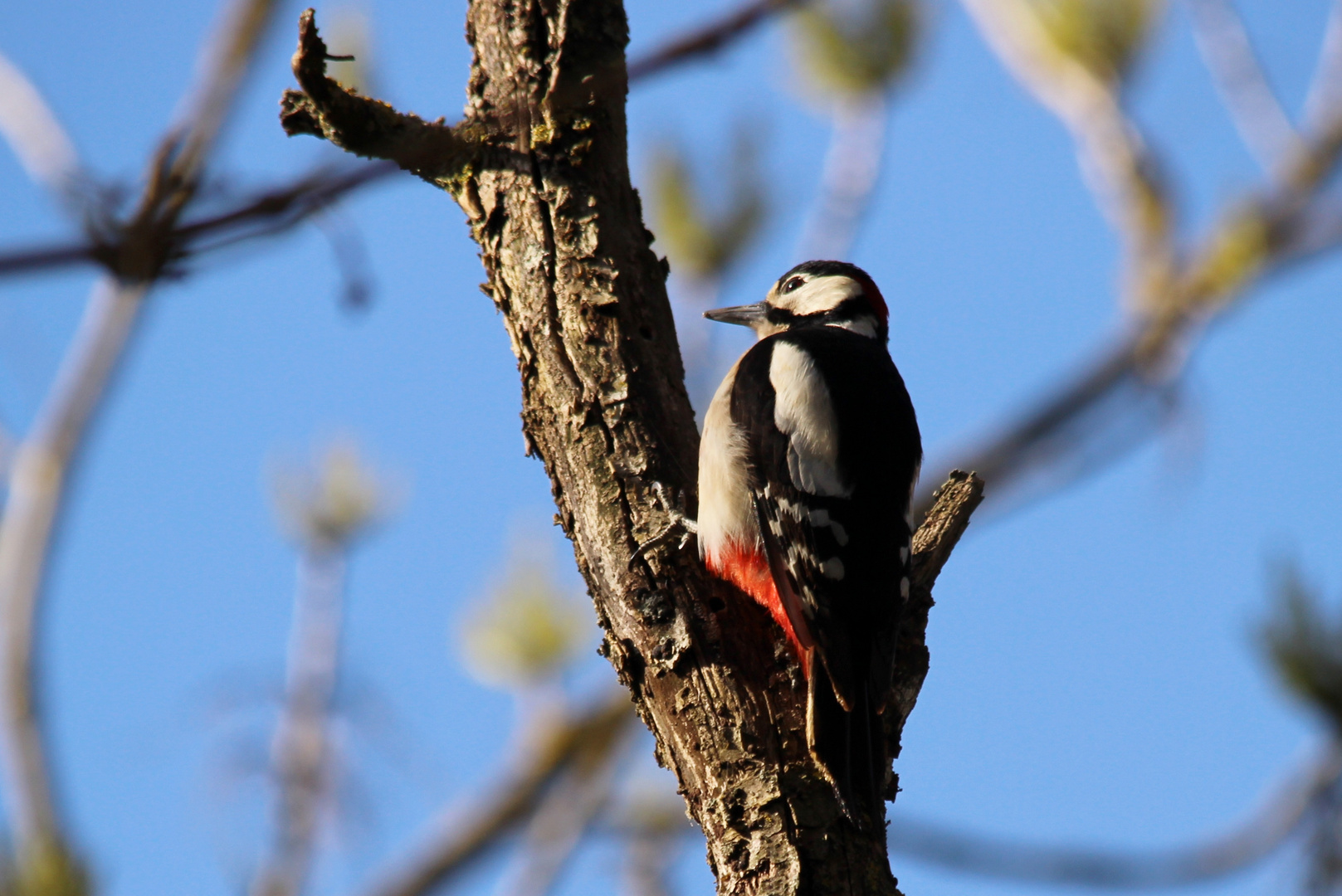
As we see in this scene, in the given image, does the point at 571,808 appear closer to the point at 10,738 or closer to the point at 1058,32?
the point at 10,738

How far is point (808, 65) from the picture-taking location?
530 centimetres

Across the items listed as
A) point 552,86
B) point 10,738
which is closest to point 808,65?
point 552,86

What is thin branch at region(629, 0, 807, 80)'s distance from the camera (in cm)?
127

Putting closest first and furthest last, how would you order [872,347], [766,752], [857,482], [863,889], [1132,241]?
[863,889], [766,752], [857,482], [872,347], [1132,241]

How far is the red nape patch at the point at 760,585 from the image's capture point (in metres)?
2.33

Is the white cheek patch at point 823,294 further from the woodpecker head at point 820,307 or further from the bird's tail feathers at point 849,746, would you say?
the bird's tail feathers at point 849,746

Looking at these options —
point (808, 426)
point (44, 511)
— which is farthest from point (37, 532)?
point (808, 426)

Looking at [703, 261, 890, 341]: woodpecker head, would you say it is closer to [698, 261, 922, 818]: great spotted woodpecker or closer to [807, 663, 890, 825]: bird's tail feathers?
[698, 261, 922, 818]: great spotted woodpecker

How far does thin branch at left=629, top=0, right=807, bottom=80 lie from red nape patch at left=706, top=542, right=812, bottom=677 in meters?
1.14

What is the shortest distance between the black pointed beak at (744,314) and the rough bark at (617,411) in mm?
1258

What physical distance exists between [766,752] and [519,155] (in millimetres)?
1252

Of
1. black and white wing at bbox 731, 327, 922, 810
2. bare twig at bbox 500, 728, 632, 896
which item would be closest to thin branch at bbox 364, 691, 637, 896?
bare twig at bbox 500, 728, 632, 896

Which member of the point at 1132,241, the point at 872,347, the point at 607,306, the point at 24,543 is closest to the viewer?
the point at 607,306

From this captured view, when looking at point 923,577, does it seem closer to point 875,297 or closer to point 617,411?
point 617,411
